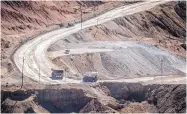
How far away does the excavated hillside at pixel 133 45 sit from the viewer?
301 feet

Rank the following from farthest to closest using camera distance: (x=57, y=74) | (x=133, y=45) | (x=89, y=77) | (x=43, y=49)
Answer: (x=133, y=45) → (x=43, y=49) → (x=57, y=74) → (x=89, y=77)

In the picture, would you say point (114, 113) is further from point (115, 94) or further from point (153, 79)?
point (153, 79)

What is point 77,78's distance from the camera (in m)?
86.9

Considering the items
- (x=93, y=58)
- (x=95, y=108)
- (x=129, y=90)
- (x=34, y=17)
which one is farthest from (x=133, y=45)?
(x=34, y=17)

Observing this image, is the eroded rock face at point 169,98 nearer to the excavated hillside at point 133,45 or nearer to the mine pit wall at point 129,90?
the mine pit wall at point 129,90

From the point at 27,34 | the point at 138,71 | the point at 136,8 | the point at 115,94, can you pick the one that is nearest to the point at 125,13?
the point at 136,8

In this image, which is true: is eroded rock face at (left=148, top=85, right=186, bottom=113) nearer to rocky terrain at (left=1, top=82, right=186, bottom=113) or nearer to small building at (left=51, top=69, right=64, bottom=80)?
rocky terrain at (left=1, top=82, right=186, bottom=113)

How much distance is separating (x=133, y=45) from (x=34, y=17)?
28109 millimetres

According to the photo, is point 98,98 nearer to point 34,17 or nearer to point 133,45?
point 133,45

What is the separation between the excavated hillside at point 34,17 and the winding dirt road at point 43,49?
167cm

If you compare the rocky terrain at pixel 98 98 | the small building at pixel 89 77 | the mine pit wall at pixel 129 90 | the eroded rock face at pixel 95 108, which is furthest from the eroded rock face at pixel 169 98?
the small building at pixel 89 77

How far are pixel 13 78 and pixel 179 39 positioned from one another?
4747cm

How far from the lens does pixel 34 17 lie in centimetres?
12006

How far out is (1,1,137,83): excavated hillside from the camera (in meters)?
104
